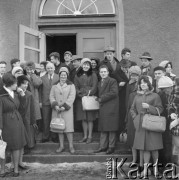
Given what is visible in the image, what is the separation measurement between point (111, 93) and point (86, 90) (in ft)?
1.83

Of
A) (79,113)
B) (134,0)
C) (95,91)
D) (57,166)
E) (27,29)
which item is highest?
(134,0)

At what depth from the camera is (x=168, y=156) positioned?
20.9ft

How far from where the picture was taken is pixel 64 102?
23.4 feet

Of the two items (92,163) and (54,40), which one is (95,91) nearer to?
(92,163)

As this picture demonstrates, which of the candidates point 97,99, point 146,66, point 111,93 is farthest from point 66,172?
point 146,66

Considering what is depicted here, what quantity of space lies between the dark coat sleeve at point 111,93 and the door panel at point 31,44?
265 cm

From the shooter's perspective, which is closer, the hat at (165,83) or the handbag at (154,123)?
the handbag at (154,123)

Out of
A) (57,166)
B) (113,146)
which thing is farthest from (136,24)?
(57,166)

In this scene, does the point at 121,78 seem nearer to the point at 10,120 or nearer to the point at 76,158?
the point at 76,158

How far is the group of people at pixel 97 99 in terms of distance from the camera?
6066 mm

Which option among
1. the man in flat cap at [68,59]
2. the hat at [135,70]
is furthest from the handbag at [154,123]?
the man in flat cap at [68,59]

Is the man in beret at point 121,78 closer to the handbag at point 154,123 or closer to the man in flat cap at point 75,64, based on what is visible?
the man in flat cap at point 75,64

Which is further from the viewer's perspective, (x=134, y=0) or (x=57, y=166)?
(x=134, y=0)

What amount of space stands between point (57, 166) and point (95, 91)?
1.65m
